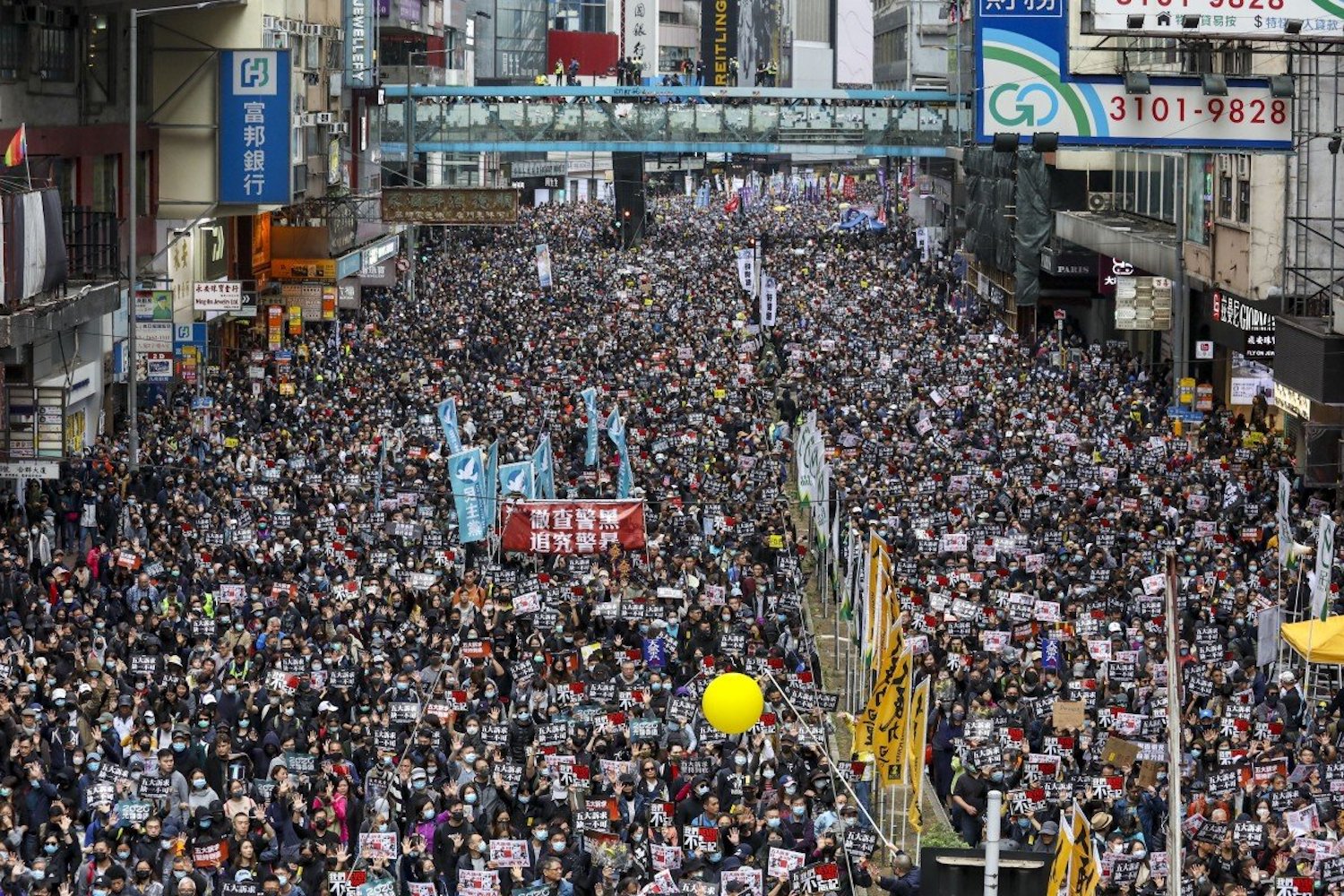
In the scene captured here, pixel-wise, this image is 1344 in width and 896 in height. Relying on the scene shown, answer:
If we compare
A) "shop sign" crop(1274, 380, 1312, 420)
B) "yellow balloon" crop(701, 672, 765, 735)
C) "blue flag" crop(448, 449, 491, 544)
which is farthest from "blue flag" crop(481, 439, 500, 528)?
"yellow balloon" crop(701, 672, 765, 735)

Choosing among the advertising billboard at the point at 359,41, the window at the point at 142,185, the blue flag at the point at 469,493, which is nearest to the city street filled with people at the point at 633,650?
the blue flag at the point at 469,493

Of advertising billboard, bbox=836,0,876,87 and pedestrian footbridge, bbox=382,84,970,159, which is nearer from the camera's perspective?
pedestrian footbridge, bbox=382,84,970,159

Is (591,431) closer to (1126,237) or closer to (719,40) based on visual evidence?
(1126,237)

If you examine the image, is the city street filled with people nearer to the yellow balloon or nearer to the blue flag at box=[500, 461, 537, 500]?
the yellow balloon

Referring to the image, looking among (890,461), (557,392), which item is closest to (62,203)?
(557,392)

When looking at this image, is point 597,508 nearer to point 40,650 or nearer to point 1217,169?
point 40,650

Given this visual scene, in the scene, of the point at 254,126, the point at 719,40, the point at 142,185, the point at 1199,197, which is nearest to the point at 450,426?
the point at 254,126
